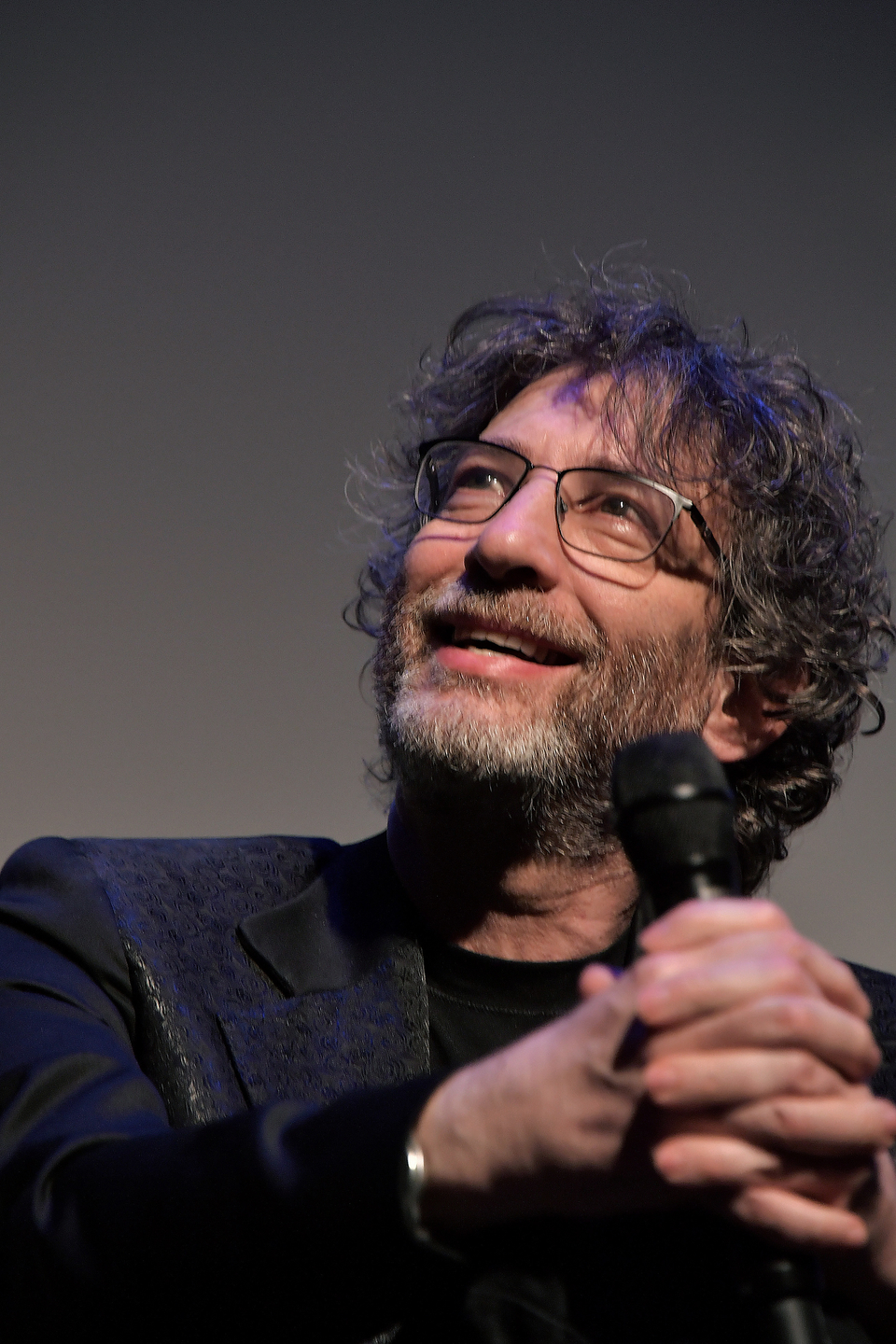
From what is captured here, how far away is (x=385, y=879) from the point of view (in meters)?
1.74

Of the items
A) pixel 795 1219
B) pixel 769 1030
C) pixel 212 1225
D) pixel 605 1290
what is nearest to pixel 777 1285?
pixel 795 1219

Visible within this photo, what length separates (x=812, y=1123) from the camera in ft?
2.52

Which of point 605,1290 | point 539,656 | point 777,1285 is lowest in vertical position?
point 605,1290

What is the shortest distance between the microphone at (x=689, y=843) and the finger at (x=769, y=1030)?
8cm

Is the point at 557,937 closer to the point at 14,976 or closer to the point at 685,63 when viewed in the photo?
the point at 14,976

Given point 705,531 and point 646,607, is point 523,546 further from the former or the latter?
point 705,531

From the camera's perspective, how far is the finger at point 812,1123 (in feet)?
2.51

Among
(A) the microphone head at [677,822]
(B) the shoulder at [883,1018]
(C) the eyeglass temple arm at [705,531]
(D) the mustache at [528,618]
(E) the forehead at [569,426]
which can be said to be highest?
(E) the forehead at [569,426]

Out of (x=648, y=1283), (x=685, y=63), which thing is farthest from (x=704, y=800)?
(x=685, y=63)

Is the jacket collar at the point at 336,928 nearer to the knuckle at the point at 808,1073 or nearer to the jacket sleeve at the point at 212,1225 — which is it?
the jacket sleeve at the point at 212,1225

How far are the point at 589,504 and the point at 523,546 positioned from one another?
17 cm

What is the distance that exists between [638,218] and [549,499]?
1132mm

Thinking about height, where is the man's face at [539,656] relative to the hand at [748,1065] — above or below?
above


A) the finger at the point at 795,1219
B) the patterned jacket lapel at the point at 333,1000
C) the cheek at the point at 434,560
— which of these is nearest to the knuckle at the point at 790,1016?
the finger at the point at 795,1219
